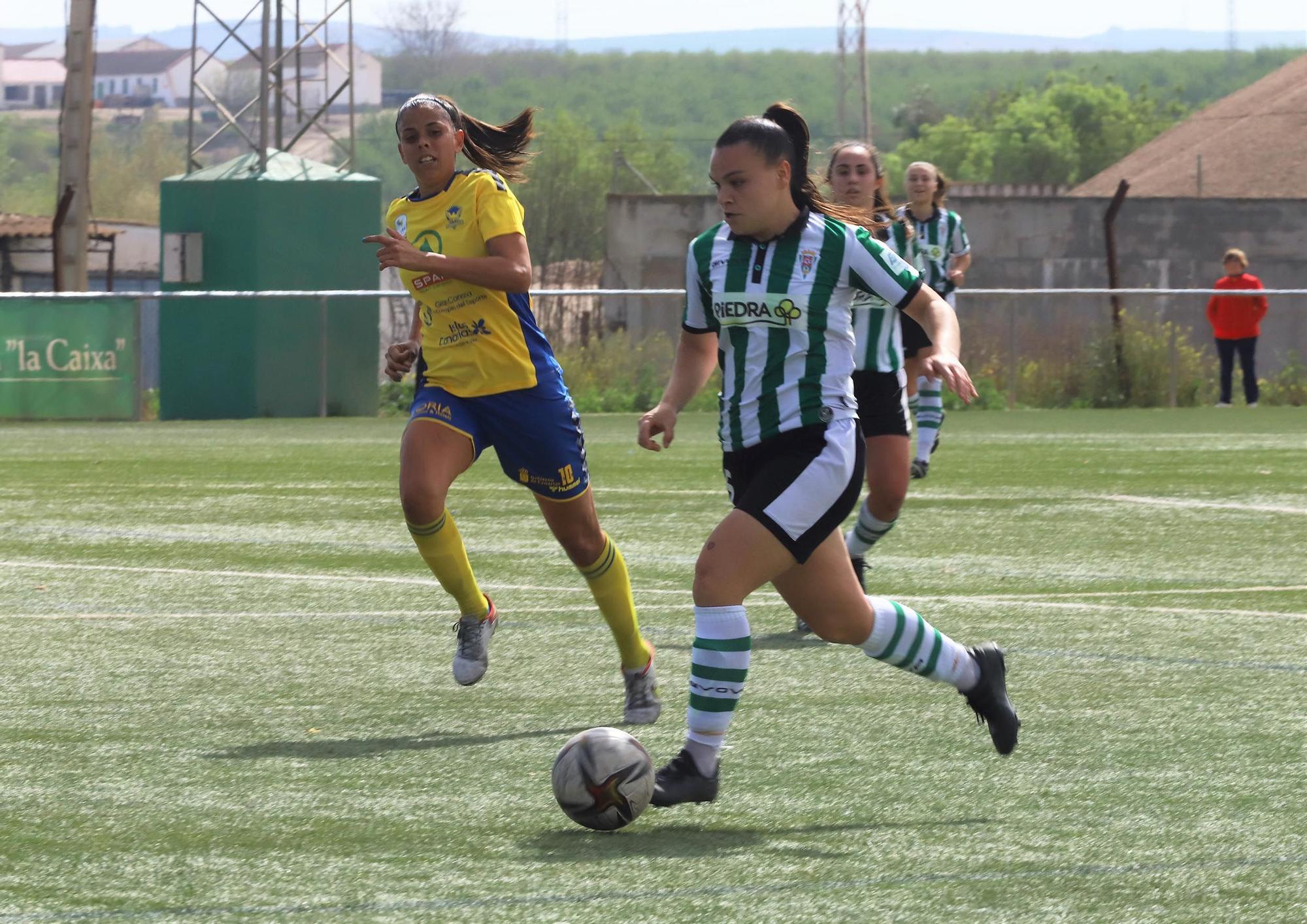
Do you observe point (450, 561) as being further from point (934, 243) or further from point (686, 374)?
point (934, 243)

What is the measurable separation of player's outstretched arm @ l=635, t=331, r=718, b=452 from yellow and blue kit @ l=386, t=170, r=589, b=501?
3.47 ft

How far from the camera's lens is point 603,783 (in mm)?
4570

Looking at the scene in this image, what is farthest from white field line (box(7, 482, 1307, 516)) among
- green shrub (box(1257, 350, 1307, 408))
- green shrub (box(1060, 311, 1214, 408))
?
green shrub (box(1257, 350, 1307, 408))

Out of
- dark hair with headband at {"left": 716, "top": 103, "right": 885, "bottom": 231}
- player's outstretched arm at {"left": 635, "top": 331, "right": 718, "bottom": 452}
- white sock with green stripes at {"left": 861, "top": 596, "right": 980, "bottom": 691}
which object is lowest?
white sock with green stripes at {"left": 861, "top": 596, "right": 980, "bottom": 691}

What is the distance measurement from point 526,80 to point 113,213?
98.0 m

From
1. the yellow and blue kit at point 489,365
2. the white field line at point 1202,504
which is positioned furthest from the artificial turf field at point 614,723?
the yellow and blue kit at point 489,365

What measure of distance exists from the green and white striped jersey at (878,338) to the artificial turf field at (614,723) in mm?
1030

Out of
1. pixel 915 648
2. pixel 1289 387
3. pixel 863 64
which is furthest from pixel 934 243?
pixel 863 64

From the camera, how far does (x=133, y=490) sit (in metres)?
14.2

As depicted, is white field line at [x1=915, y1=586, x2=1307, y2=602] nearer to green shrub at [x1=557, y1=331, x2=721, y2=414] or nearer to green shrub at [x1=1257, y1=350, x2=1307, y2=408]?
green shrub at [x1=557, y1=331, x2=721, y2=414]

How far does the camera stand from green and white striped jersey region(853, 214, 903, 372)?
Answer: 25.2 ft

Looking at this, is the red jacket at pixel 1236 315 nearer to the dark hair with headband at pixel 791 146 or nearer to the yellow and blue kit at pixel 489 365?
the yellow and blue kit at pixel 489 365

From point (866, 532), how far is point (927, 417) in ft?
20.4

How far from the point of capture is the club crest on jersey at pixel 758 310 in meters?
5.04
